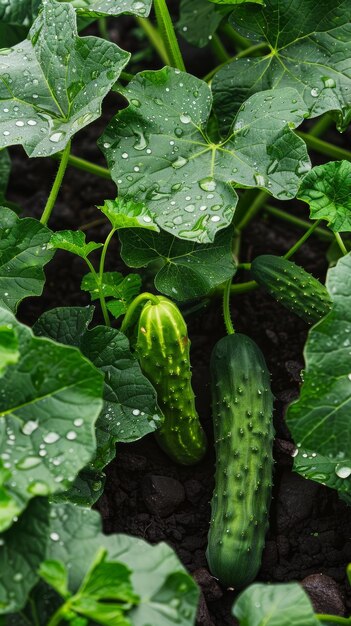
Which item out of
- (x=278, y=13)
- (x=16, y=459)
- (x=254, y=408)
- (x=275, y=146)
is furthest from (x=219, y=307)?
(x=16, y=459)

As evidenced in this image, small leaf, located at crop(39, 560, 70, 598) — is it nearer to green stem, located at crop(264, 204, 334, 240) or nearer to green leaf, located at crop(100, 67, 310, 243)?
green leaf, located at crop(100, 67, 310, 243)

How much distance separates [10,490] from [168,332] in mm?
696

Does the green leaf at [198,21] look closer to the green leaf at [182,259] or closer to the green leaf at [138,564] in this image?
the green leaf at [182,259]

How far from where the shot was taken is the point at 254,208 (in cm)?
311

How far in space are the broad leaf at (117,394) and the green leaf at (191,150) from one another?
0.36 meters

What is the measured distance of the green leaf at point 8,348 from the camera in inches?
67.6

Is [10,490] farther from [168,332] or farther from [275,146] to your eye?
[275,146]

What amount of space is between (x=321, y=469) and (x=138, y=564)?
0.65 m

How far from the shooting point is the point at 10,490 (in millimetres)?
1693

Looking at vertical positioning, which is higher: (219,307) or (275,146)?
(275,146)

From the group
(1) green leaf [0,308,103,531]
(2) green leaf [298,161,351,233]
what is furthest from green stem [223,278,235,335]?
(1) green leaf [0,308,103,531]

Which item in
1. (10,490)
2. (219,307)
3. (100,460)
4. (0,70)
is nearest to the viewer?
(10,490)

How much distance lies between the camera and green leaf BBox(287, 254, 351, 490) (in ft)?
6.20

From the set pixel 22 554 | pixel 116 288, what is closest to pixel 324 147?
pixel 116 288
